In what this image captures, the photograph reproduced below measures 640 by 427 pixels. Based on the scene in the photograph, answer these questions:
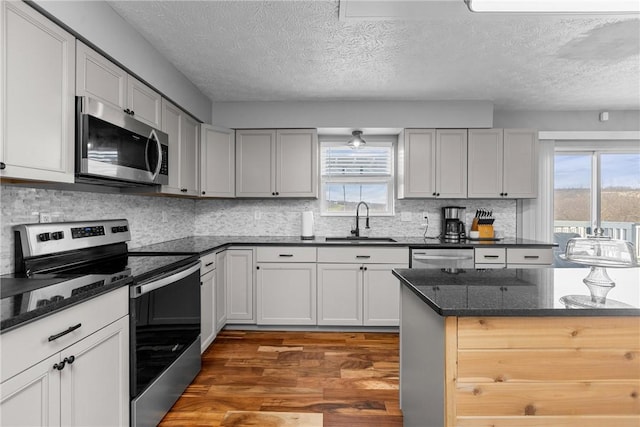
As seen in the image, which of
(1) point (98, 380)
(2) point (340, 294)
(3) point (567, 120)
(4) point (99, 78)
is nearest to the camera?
(1) point (98, 380)

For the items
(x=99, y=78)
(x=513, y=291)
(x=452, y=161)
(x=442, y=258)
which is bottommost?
(x=442, y=258)

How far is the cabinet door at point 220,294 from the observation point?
10.9 feet

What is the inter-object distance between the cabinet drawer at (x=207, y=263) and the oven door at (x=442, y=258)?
194 cm

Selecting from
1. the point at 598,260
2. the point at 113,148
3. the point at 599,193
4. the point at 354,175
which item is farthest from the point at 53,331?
the point at 599,193

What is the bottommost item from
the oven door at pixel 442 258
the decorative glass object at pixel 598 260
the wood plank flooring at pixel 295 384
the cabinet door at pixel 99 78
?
the wood plank flooring at pixel 295 384

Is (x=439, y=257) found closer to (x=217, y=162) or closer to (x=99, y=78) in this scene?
(x=217, y=162)

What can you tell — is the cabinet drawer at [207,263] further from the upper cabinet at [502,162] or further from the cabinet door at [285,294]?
the upper cabinet at [502,162]

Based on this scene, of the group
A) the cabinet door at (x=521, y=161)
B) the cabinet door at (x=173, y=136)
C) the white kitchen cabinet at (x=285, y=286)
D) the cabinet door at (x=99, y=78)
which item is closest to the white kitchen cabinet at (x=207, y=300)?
the white kitchen cabinet at (x=285, y=286)

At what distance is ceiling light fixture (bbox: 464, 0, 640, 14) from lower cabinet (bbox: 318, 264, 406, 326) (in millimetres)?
2540

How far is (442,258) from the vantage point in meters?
3.52

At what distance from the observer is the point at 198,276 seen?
2693mm

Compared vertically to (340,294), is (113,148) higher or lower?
higher

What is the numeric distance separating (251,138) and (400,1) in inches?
90.9

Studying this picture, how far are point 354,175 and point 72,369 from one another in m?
3.46
